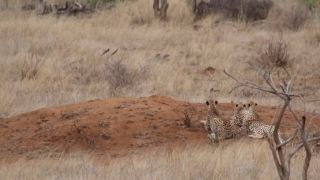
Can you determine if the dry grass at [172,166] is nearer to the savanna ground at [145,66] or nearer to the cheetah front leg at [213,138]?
the savanna ground at [145,66]

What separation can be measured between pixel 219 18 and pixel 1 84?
714 cm

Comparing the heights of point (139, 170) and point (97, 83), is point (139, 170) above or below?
above

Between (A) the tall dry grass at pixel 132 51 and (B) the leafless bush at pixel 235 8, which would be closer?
(A) the tall dry grass at pixel 132 51

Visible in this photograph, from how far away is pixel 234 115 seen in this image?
7441 millimetres

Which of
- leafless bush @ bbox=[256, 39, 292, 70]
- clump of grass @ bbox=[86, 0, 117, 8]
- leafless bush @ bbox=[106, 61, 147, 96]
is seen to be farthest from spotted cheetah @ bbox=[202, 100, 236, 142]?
clump of grass @ bbox=[86, 0, 117, 8]

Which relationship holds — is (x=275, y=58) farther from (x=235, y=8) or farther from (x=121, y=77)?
(x=235, y=8)

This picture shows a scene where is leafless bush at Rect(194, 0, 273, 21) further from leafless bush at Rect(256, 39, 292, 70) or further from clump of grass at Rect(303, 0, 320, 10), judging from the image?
leafless bush at Rect(256, 39, 292, 70)

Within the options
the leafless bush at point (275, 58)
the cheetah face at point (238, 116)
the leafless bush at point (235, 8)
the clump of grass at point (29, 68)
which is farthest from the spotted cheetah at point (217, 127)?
the leafless bush at point (235, 8)

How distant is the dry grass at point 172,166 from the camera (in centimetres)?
530

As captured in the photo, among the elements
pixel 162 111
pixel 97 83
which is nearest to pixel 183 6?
pixel 97 83

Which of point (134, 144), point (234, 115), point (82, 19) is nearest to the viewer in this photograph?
point (134, 144)

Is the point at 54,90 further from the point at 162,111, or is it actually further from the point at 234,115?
the point at 234,115

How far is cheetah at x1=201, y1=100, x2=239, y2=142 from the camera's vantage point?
7.01 m

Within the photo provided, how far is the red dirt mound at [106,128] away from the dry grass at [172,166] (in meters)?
0.48
